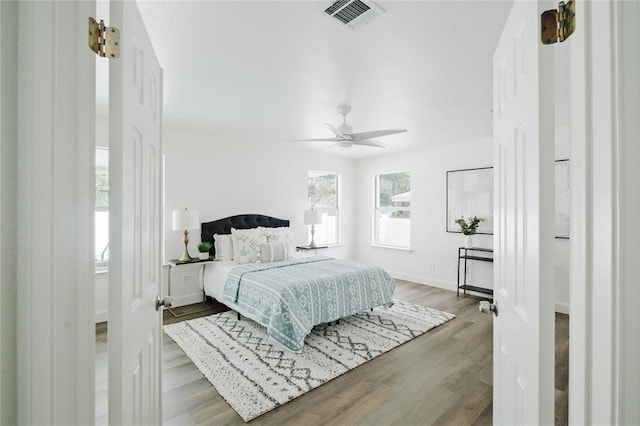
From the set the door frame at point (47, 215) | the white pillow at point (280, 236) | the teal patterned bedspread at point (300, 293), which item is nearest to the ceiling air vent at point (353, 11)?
the door frame at point (47, 215)

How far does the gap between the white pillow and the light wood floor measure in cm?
190

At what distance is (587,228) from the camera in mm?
687

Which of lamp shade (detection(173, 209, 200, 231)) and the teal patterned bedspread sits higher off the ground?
lamp shade (detection(173, 209, 200, 231))

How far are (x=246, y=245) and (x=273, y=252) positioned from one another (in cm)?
39

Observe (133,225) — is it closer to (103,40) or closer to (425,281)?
(103,40)

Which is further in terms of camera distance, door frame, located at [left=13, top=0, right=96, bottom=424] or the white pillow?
the white pillow

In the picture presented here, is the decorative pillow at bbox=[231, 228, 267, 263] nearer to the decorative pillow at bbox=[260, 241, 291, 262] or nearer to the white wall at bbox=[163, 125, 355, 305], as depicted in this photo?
the decorative pillow at bbox=[260, 241, 291, 262]

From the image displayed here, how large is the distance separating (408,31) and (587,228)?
1.68 metres

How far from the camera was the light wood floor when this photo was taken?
79.1 inches

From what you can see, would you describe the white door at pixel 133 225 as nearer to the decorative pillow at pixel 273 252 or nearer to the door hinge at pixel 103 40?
the door hinge at pixel 103 40

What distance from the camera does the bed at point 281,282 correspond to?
2912 millimetres

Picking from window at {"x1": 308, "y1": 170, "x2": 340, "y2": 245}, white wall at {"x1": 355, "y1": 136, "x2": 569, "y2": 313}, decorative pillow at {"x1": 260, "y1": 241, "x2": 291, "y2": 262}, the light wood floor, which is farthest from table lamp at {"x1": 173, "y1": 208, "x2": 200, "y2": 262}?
white wall at {"x1": 355, "y1": 136, "x2": 569, "y2": 313}

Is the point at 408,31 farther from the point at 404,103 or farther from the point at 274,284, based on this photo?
the point at 274,284

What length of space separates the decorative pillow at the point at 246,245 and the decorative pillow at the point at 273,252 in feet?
0.24
